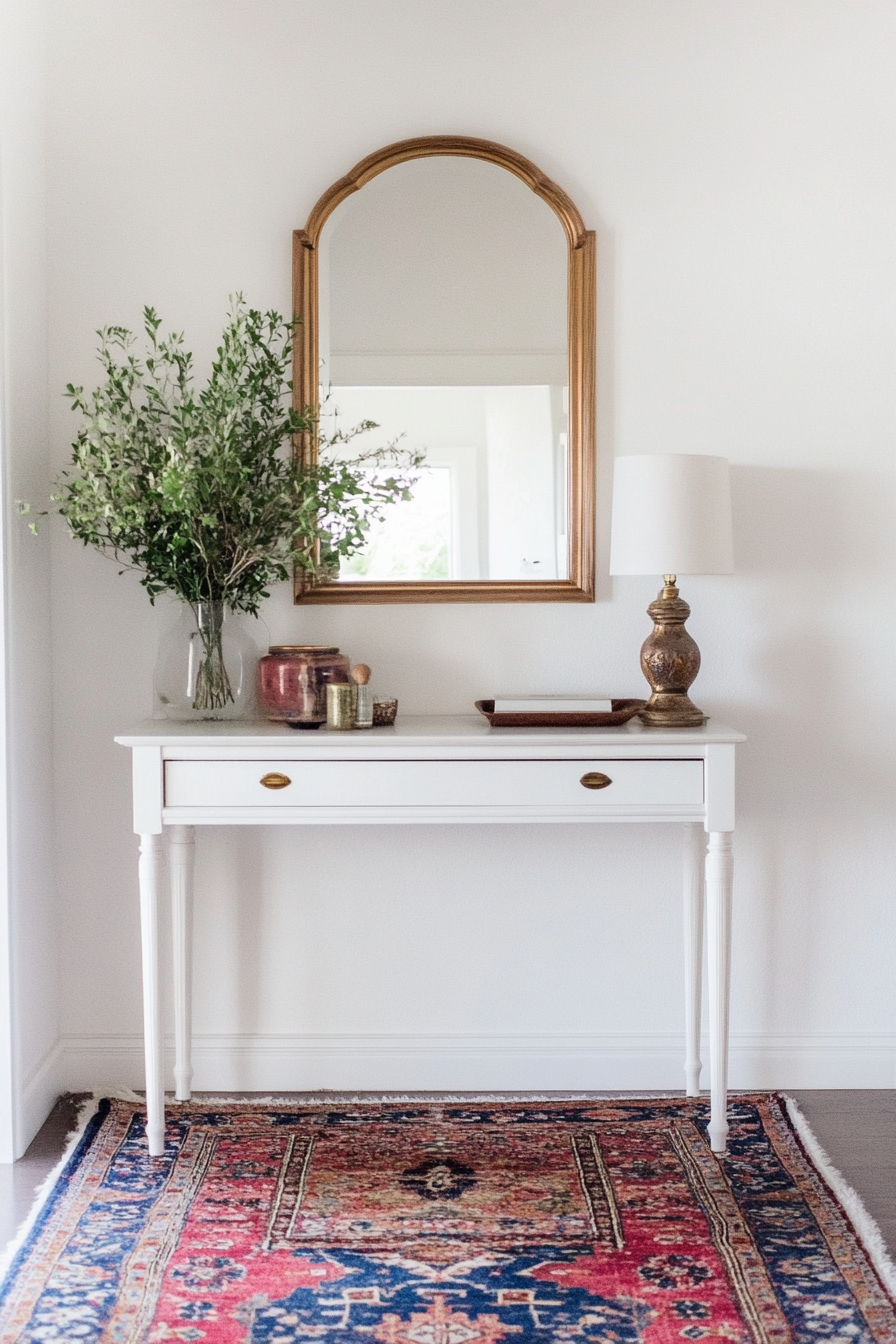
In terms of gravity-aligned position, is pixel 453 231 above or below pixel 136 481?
above

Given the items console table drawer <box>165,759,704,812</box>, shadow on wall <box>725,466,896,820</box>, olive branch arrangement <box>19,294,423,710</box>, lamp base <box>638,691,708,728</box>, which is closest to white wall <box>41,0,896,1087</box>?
shadow on wall <box>725,466,896,820</box>

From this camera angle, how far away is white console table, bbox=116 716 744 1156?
2248mm

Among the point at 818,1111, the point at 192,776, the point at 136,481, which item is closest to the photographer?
the point at 192,776

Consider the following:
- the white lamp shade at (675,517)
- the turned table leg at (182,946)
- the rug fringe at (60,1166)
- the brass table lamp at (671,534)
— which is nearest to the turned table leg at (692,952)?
the brass table lamp at (671,534)

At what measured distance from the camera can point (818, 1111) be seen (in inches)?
101

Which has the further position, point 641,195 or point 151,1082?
point 641,195

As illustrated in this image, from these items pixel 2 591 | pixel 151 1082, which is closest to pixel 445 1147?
pixel 151 1082

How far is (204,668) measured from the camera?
8.18ft

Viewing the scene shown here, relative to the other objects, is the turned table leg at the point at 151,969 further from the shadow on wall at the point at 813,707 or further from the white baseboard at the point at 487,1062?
the shadow on wall at the point at 813,707

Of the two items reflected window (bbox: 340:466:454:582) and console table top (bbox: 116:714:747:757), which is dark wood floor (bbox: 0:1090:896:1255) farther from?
reflected window (bbox: 340:466:454:582)

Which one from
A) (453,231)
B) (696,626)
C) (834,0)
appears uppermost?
(834,0)

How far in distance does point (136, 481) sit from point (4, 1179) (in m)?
1.38

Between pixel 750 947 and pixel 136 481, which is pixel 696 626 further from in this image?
pixel 136 481

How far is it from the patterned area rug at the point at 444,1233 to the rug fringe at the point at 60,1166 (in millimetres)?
17
